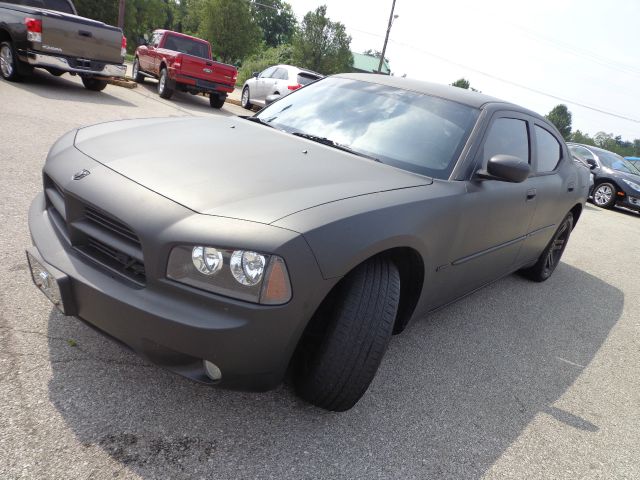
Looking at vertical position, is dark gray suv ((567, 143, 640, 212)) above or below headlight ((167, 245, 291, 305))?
below

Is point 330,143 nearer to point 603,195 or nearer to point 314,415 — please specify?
point 314,415

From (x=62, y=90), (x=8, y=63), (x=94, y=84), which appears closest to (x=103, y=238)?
(x=8, y=63)

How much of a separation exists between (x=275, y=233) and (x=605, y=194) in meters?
13.8

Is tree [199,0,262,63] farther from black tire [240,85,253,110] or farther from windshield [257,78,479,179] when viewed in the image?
windshield [257,78,479,179]

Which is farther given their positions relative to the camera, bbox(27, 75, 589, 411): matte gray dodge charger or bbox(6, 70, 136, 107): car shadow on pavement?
bbox(6, 70, 136, 107): car shadow on pavement

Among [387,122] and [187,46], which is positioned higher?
[387,122]

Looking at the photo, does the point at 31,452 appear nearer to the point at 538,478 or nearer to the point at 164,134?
the point at 164,134

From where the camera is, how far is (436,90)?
3.36 meters

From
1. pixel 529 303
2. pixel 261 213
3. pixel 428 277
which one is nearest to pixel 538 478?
pixel 428 277

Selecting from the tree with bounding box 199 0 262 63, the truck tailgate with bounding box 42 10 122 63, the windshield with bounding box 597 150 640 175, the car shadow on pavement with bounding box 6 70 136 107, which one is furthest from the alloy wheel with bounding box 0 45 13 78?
the tree with bounding box 199 0 262 63

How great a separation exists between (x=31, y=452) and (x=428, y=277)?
6.19 feet

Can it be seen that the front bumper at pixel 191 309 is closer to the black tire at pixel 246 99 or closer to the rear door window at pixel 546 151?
the rear door window at pixel 546 151

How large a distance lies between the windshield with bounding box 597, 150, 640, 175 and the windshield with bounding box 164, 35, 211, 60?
11.5m

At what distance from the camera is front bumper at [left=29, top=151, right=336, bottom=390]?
1.76 m
